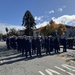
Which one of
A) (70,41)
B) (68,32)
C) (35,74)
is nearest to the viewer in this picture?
(35,74)

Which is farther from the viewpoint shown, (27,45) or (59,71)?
(27,45)

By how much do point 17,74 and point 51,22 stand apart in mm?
73573

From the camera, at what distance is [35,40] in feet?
68.8

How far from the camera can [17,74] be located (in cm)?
1159

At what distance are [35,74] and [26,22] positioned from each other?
7344 cm

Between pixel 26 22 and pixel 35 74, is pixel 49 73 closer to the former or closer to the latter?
pixel 35 74

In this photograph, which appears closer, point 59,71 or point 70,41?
point 59,71

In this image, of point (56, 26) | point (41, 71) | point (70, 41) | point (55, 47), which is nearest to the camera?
point (41, 71)

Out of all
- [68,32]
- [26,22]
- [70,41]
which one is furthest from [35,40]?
[68,32]

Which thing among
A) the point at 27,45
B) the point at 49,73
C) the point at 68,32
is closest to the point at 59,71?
the point at 49,73

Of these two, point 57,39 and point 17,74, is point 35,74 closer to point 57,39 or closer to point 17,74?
point 17,74

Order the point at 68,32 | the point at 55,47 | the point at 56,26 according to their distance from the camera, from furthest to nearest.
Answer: the point at 68,32, the point at 56,26, the point at 55,47

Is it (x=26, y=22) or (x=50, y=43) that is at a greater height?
(x=26, y=22)

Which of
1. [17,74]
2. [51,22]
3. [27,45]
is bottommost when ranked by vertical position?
[17,74]
